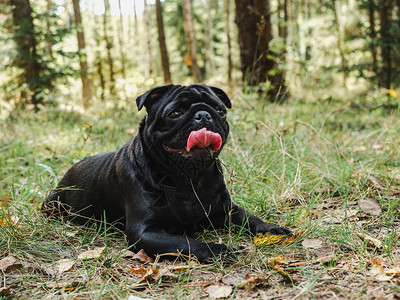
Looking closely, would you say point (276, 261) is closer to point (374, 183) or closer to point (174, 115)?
point (174, 115)

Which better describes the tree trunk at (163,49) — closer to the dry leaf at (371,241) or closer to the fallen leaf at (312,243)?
the fallen leaf at (312,243)

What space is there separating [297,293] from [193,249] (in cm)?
76

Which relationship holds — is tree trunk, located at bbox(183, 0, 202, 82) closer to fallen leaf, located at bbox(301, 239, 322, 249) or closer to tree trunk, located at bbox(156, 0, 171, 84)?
tree trunk, located at bbox(156, 0, 171, 84)

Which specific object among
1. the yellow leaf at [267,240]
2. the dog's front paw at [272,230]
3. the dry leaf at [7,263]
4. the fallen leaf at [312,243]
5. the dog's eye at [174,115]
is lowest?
the fallen leaf at [312,243]

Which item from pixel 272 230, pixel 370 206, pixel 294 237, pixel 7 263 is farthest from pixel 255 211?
pixel 7 263

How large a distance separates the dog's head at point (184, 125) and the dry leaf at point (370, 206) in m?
1.37

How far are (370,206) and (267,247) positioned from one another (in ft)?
4.02

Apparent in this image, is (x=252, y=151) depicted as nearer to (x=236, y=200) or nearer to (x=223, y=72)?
(x=236, y=200)

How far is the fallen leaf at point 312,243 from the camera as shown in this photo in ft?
7.85

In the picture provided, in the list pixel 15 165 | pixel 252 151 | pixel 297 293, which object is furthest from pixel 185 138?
pixel 15 165

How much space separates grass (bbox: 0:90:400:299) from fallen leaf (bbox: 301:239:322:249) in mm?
13

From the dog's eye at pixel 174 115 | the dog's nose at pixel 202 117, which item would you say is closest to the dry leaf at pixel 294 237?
the dog's nose at pixel 202 117

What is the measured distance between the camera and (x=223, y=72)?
2506 cm

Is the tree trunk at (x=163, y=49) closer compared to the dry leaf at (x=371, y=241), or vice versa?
the dry leaf at (x=371, y=241)
